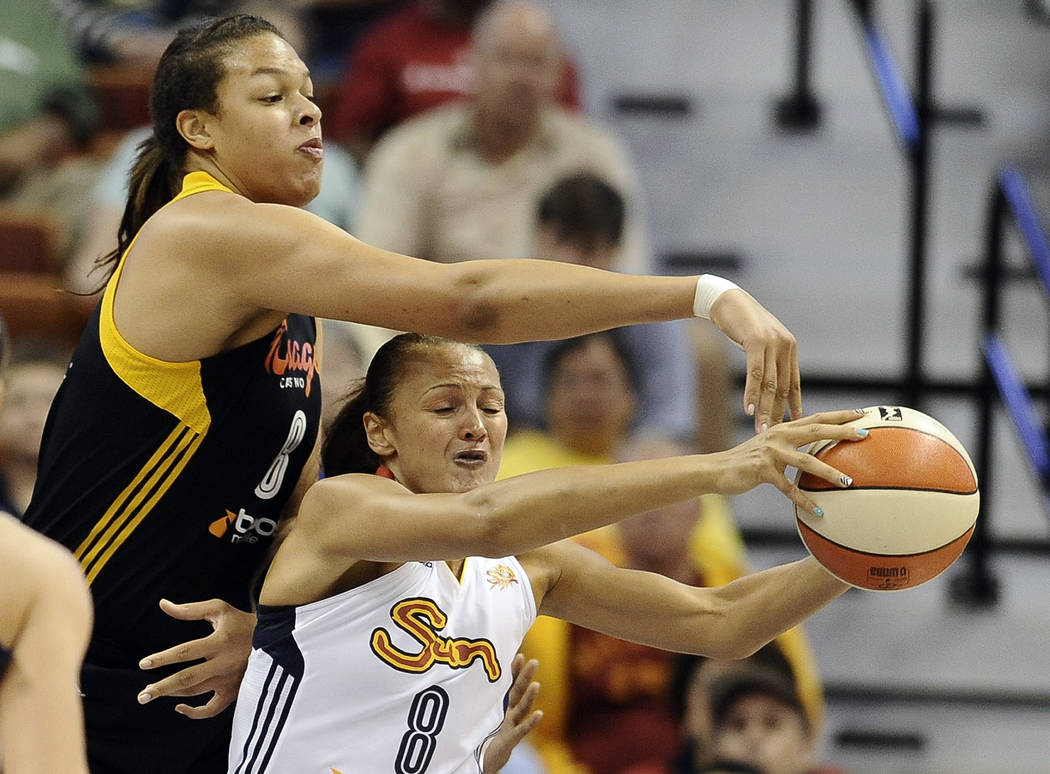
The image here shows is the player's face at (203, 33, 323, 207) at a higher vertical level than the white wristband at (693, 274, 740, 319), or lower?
higher

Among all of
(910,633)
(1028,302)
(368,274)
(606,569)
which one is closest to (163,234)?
(368,274)

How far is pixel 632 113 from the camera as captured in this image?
7.93 meters

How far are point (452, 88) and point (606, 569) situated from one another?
13.8ft

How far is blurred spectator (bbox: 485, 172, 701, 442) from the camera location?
20.5 ft

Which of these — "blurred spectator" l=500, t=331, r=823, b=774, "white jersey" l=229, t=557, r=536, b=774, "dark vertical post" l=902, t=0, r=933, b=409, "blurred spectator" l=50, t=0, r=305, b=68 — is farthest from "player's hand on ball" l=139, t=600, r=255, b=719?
"blurred spectator" l=50, t=0, r=305, b=68

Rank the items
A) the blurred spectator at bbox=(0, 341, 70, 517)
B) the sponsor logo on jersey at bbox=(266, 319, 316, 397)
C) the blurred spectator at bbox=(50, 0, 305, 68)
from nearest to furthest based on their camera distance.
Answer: the sponsor logo on jersey at bbox=(266, 319, 316, 397) → the blurred spectator at bbox=(0, 341, 70, 517) → the blurred spectator at bbox=(50, 0, 305, 68)

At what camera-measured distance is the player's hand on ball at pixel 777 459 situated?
9.36 ft

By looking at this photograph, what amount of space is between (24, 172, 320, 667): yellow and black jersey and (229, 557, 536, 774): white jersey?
195mm

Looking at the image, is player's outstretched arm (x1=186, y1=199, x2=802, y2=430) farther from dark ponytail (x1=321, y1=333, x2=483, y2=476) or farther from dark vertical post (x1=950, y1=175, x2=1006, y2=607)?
dark vertical post (x1=950, y1=175, x2=1006, y2=607)

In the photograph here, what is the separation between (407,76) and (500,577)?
14.0ft

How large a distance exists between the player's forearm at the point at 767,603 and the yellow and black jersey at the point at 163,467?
95 centimetres

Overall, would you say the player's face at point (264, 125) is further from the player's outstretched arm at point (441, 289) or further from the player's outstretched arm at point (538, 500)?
the player's outstretched arm at point (538, 500)

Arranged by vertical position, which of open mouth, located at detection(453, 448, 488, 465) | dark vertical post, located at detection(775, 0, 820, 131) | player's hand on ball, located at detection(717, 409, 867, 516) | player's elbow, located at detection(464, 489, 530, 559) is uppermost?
dark vertical post, located at detection(775, 0, 820, 131)

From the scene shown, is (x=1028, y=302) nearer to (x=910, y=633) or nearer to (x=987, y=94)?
(x=987, y=94)
